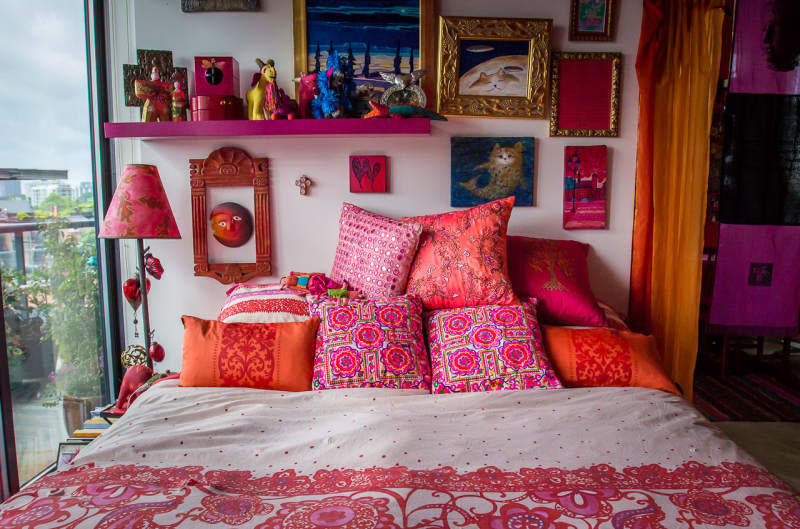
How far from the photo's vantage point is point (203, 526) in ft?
3.37

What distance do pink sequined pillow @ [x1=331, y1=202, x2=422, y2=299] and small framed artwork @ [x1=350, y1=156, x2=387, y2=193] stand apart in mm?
180

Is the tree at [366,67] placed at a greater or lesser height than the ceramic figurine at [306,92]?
greater

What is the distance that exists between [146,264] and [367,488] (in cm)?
181

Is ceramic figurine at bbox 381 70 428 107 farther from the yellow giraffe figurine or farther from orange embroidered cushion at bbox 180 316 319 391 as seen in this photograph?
orange embroidered cushion at bbox 180 316 319 391

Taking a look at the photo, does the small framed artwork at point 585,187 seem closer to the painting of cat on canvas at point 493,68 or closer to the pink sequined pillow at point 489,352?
the painting of cat on canvas at point 493,68

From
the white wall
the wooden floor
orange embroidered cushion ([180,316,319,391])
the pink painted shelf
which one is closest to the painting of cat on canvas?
the white wall

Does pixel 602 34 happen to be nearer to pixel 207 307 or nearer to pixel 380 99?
pixel 380 99

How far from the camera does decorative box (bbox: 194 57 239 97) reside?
235cm

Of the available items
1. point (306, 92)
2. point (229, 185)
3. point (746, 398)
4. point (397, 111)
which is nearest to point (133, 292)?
point (229, 185)

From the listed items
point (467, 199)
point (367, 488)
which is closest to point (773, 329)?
point (467, 199)

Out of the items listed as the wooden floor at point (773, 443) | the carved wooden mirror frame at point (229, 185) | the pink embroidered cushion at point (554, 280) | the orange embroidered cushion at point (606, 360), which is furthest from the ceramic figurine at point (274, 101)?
the wooden floor at point (773, 443)

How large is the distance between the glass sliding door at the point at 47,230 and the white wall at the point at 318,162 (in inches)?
9.1

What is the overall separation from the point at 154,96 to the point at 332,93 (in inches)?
32.7

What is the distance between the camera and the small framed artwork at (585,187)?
2510 millimetres
